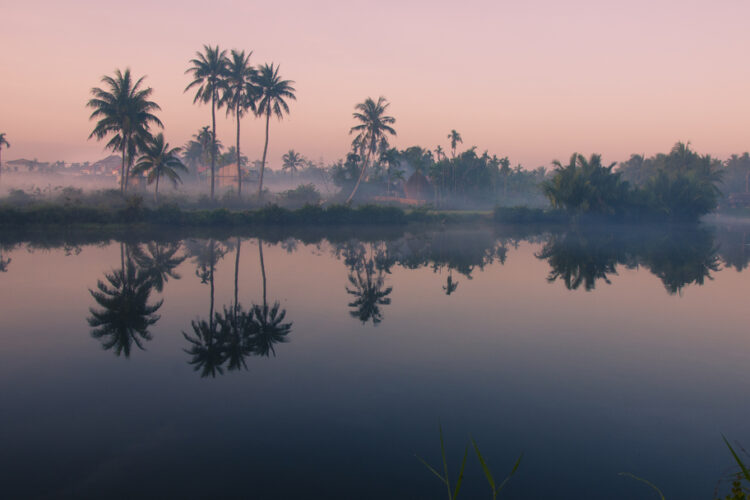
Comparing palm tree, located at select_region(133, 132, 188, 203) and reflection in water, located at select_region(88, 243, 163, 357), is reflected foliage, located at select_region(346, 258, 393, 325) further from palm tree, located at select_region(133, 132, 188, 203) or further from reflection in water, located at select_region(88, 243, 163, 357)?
palm tree, located at select_region(133, 132, 188, 203)

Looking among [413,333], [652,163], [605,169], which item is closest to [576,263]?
[413,333]

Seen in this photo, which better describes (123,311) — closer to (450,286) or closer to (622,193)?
(450,286)

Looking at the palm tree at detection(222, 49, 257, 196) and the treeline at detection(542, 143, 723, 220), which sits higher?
the palm tree at detection(222, 49, 257, 196)

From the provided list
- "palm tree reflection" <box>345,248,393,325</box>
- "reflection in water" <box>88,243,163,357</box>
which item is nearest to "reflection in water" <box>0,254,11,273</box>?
"reflection in water" <box>88,243,163,357</box>

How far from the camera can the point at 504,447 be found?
5.23 meters

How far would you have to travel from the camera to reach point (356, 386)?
6895 millimetres

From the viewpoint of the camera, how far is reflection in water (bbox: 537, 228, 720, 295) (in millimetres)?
16641

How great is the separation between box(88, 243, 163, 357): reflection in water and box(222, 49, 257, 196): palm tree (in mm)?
33166

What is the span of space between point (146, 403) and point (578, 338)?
8.26 meters

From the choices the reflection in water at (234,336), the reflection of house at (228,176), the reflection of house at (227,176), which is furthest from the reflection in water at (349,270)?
the reflection of house at (227,176)

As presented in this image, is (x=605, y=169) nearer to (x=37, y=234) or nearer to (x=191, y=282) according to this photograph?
(x=191, y=282)

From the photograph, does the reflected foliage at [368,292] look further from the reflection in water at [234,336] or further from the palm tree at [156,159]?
the palm tree at [156,159]

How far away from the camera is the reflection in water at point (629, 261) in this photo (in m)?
16.6

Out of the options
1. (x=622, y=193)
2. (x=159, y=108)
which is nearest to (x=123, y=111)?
(x=159, y=108)
